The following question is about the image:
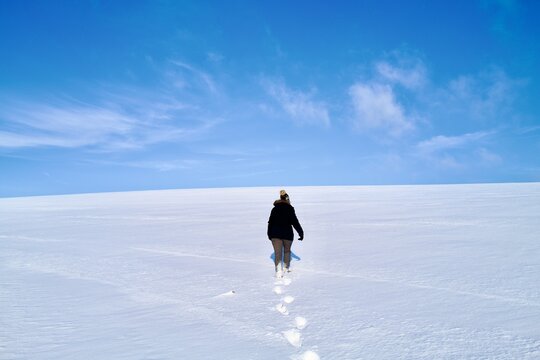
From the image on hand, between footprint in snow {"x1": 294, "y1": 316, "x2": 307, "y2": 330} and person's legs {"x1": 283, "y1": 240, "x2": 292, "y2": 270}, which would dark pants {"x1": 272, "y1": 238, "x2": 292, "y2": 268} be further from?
footprint in snow {"x1": 294, "y1": 316, "x2": 307, "y2": 330}

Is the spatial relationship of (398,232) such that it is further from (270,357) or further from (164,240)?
(270,357)

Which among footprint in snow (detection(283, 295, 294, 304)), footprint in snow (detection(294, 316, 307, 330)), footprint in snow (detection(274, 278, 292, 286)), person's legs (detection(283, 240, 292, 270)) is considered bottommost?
footprint in snow (detection(294, 316, 307, 330))

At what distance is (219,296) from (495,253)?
670 cm

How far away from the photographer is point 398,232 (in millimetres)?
11914

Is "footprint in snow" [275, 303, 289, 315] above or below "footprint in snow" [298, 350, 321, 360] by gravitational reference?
above

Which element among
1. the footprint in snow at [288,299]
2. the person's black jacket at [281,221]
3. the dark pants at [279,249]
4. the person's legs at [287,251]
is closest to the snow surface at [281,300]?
the footprint in snow at [288,299]

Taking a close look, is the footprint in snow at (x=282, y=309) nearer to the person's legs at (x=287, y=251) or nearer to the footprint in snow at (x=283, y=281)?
the footprint in snow at (x=283, y=281)

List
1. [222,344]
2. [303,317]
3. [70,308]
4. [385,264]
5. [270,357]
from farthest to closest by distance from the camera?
[385,264] → [70,308] → [303,317] → [222,344] → [270,357]

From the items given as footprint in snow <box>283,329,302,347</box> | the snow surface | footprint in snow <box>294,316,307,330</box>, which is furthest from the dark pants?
footprint in snow <box>283,329,302,347</box>

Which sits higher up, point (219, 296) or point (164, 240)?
point (164, 240)

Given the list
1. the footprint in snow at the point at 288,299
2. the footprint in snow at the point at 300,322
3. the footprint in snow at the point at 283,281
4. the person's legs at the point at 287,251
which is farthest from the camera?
the person's legs at the point at 287,251

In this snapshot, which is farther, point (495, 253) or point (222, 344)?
point (495, 253)

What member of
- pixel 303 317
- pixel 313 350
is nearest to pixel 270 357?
pixel 313 350

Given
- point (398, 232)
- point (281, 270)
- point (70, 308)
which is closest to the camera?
point (70, 308)
